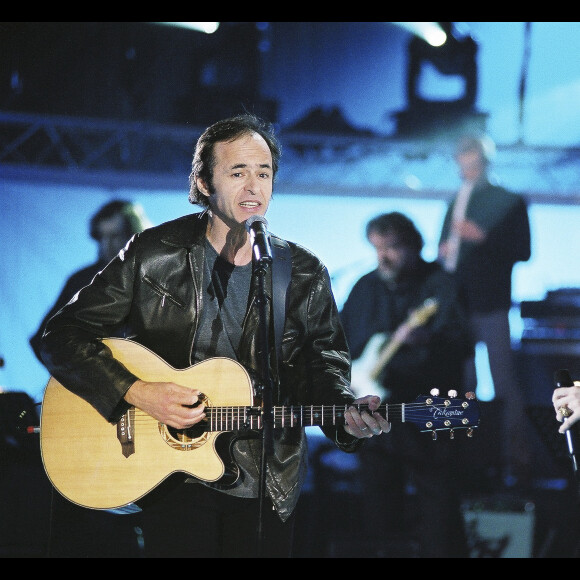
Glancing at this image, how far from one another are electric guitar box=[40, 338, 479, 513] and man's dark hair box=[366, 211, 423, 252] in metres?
3.44

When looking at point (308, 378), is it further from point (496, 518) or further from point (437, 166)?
point (437, 166)

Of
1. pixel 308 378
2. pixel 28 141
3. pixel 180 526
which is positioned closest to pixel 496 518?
pixel 308 378

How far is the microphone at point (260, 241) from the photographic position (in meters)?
3.01

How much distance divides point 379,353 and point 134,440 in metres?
3.17

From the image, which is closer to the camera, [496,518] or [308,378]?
[308,378]

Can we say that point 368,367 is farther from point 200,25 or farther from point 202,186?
point 200,25

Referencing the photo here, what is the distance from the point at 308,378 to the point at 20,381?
3.82 m

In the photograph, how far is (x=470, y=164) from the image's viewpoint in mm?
7148

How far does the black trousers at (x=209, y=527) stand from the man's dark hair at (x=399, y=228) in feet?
11.9

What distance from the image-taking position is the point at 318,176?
7316mm

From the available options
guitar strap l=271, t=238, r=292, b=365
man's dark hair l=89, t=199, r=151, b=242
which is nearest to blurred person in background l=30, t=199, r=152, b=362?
man's dark hair l=89, t=199, r=151, b=242

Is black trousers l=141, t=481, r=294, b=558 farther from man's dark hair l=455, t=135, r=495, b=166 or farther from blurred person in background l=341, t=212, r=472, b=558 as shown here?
man's dark hair l=455, t=135, r=495, b=166

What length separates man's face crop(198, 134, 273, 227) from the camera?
3.61m

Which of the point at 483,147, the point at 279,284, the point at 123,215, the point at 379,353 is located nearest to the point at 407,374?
the point at 379,353
